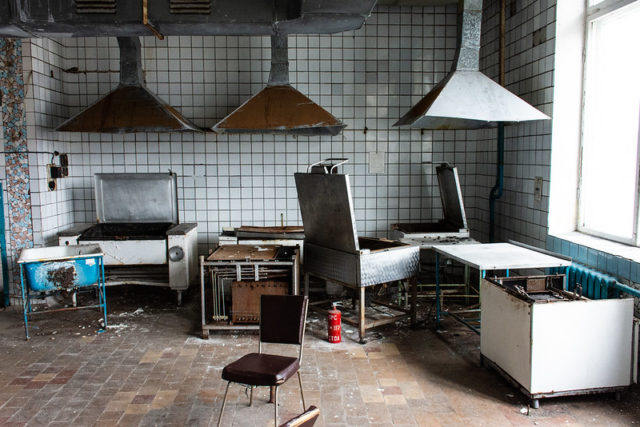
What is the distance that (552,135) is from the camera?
166 inches

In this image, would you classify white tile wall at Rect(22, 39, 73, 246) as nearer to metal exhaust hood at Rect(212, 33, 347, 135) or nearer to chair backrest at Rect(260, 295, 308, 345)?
metal exhaust hood at Rect(212, 33, 347, 135)

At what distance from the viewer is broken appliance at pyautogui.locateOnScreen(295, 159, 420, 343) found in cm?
395

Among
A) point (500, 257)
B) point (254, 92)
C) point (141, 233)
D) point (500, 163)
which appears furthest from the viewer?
point (254, 92)

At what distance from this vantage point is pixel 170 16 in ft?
10.0

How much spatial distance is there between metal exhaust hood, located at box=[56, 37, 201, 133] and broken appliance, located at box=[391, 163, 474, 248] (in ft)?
7.77

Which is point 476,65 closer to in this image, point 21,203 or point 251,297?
point 251,297

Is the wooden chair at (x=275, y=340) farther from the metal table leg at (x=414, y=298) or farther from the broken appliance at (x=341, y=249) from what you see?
the metal table leg at (x=414, y=298)

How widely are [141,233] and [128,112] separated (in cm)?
130

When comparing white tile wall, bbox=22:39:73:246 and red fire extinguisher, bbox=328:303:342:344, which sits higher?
white tile wall, bbox=22:39:73:246

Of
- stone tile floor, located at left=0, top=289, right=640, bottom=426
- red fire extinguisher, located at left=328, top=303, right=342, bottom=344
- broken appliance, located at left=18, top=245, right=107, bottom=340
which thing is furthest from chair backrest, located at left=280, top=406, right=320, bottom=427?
broken appliance, located at left=18, top=245, right=107, bottom=340

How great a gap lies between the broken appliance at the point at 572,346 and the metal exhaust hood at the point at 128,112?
3.44m

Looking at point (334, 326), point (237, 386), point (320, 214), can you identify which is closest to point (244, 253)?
point (320, 214)

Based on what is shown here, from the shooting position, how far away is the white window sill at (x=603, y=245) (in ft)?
11.5

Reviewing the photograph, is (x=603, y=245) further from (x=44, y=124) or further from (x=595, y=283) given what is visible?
(x=44, y=124)
